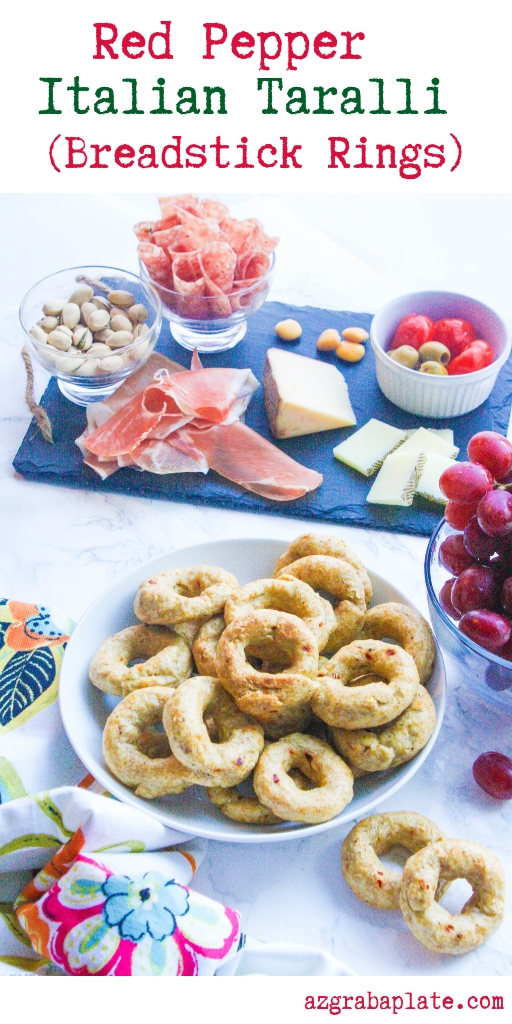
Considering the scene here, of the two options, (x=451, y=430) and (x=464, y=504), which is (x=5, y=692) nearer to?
(x=464, y=504)

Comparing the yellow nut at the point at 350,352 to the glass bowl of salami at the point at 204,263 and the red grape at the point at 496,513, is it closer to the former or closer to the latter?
the glass bowl of salami at the point at 204,263

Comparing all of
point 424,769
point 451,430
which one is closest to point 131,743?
point 424,769

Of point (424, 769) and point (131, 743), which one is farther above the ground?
point (131, 743)

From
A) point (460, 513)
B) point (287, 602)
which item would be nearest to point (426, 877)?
point (287, 602)

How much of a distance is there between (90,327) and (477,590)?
1270mm

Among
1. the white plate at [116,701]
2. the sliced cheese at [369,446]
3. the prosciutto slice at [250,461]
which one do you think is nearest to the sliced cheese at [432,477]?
the sliced cheese at [369,446]

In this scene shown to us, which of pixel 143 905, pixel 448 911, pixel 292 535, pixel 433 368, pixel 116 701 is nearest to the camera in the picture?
pixel 143 905

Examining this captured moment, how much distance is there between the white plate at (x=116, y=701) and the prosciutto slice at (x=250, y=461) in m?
0.38

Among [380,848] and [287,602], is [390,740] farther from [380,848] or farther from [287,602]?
[287,602]

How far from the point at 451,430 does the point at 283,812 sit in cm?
122

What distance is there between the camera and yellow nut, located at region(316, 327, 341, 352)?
8.12 feet

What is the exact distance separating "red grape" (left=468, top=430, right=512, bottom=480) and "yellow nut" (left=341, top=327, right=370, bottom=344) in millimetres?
1023

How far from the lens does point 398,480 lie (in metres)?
2.08

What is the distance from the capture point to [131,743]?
141 cm
